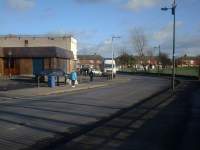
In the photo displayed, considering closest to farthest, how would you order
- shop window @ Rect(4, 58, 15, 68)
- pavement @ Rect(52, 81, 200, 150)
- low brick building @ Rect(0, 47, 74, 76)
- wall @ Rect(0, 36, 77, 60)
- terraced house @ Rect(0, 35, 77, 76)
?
pavement @ Rect(52, 81, 200, 150), terraced house @ Rect(0, 35, 77, 76), low brick building @ Rect(0, 47, 74, 76), shop window @ Rect(4, 58, 15, 68), wall @ Rect(0, 36, 77, 60)

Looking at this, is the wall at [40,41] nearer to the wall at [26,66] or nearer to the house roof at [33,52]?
the house roof at [33,52]

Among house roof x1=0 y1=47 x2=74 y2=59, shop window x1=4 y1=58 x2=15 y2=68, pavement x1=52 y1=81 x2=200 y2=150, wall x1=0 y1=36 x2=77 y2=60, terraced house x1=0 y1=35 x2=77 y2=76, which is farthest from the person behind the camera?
wall x1=0 y1=36 x2=77 y2=60

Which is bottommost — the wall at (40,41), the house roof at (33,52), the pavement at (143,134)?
the pavement at (143,134)

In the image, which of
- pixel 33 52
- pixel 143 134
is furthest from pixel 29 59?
pixel 143 134

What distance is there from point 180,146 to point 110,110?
9.79 meters

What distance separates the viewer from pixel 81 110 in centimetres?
2052

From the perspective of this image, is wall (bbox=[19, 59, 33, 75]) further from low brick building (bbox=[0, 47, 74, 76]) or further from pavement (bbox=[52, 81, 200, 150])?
pavement (bbox=[52, 81, 200, 150])

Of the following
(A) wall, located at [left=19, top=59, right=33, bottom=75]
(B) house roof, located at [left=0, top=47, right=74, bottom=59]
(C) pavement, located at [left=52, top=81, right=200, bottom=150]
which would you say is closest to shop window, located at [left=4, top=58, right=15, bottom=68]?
(B) house roof, located at [left=0, top=47, right=74, bottom=59]

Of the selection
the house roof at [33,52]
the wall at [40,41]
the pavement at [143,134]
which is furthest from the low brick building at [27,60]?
the pavement at [143,134]

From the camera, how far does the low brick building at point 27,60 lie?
7444 centimetres

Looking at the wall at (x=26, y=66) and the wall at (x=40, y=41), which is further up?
the wall at (x=40, y=41)

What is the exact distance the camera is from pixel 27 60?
249 feet

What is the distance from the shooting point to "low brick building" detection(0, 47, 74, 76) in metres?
74.4

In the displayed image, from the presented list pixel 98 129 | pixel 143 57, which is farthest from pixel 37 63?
pixel 143 57
